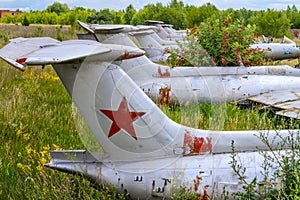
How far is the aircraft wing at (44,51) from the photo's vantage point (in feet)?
9.03

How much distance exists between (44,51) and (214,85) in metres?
6.83

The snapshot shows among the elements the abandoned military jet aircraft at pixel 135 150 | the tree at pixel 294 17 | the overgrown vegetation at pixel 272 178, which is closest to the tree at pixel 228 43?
the abandoned military jet aircraft at pixel 135 150

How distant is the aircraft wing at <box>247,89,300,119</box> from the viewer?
7.96 m

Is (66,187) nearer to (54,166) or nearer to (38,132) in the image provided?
(54,166)

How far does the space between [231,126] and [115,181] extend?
326cm

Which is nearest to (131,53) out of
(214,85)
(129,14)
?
(214,85)

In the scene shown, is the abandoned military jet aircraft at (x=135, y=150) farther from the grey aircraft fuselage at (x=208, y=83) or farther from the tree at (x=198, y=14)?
the tree at (x=198, y=14)

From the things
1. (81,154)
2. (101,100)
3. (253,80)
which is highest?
(253,80)

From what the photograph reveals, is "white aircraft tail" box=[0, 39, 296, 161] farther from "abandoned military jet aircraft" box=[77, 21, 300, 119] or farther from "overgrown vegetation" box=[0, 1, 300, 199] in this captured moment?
"abandoned military jet aircraft" box=[77, 21, 300, 119]

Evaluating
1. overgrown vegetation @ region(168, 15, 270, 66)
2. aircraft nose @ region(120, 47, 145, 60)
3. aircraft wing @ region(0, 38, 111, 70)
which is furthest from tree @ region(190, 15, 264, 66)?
aircraft wing @ region(0, 38, 111, 70)

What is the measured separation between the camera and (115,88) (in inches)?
145

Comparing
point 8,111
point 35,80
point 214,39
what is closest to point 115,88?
point 8,111

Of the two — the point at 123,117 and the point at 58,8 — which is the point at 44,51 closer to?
the point at 123,117

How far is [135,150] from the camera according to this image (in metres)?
3.94
